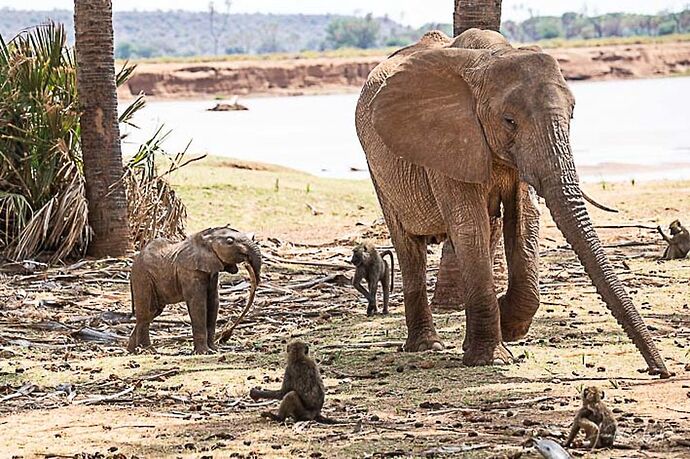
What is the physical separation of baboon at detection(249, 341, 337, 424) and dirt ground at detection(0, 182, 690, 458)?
98 mm

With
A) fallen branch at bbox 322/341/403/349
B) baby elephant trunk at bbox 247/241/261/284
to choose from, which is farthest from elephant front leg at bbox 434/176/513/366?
baby elephant trunk at bbox 247/241/261/284

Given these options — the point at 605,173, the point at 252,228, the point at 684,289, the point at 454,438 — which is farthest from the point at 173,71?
the point at 454,438

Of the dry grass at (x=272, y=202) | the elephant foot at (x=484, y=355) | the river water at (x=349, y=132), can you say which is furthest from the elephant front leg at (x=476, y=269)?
the dry grass at (x=272, y=202)

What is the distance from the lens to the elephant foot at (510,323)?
33.0 ft

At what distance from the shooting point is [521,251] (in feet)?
32.4

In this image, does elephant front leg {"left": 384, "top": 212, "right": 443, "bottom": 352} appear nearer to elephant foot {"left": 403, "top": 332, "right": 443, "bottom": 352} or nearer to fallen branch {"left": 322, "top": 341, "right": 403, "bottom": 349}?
elephant foot {"left": 403, "top": 332, "right": 443, "bottom": 352}

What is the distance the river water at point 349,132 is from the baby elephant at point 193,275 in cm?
590

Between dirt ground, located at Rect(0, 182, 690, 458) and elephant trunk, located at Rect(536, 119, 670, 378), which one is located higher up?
elephant trunk, located at Rect(536, 119, 670, 378)

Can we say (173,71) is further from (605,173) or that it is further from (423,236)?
(423,236)

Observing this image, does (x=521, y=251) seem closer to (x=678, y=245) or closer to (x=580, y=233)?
(x=580, y=233)

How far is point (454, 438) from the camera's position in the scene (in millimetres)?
7422

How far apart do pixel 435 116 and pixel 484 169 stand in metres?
0.66

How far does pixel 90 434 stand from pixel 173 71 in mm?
79212

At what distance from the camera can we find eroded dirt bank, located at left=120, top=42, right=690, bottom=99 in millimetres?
84188
